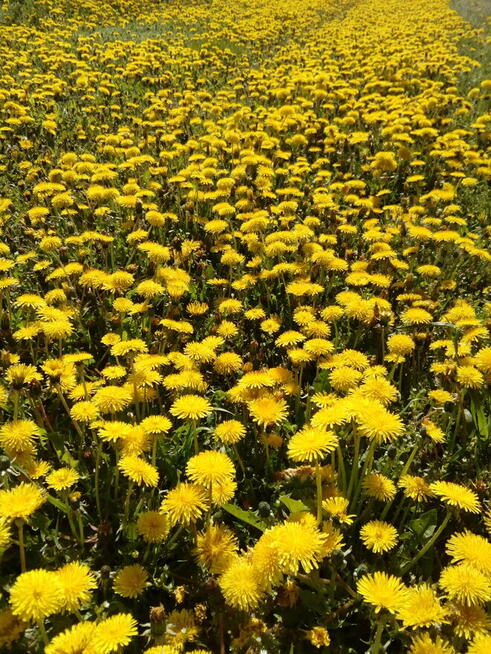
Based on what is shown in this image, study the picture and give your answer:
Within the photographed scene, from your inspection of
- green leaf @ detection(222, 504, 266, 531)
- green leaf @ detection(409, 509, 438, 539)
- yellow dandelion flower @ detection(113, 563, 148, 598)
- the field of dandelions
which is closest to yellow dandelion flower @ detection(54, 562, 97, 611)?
the field of dandelions

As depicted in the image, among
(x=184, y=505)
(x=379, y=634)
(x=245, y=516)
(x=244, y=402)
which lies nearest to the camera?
(x=379, y=634)

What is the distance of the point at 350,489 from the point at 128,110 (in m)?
7.23

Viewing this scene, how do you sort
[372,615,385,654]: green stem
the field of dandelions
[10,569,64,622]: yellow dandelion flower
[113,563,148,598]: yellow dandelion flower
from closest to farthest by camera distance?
[10,569,64,622]: yellow dandelion flower < [372,615,385,654]: green stem < the field of dandelions < [113,563,148,598]: yellow dandelion flower

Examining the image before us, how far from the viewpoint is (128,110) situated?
24.7 ft

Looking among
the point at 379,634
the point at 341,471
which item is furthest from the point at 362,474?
the point at 379,634

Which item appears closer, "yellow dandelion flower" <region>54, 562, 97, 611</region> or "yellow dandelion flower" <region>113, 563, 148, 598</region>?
"yellow dandelion flower" <region>54, 562, 97, 611</region>

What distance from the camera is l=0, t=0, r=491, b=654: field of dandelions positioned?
1.72 m

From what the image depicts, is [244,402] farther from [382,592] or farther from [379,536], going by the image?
[382,592]

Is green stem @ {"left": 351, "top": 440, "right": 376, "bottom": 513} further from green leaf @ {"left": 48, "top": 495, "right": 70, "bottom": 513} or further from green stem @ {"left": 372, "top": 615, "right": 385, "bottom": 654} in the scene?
green leaf @ {"left": 48, "top": 495, "right": 70, "bottom": 513}

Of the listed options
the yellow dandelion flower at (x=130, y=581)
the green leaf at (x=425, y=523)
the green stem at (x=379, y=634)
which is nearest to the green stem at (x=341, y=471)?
the green leaf at (x=425, y=523)

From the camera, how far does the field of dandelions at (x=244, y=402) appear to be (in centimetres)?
172

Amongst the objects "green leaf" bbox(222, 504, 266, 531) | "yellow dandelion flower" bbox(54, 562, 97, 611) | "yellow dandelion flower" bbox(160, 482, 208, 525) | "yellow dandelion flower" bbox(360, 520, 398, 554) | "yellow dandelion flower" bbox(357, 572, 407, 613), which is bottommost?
"green leaf" bbox(222, 504, 266, 531)

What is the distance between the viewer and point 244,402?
2.49 metres

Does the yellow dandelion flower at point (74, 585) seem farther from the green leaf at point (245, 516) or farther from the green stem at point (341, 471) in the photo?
the green stem at point (341, 471)
